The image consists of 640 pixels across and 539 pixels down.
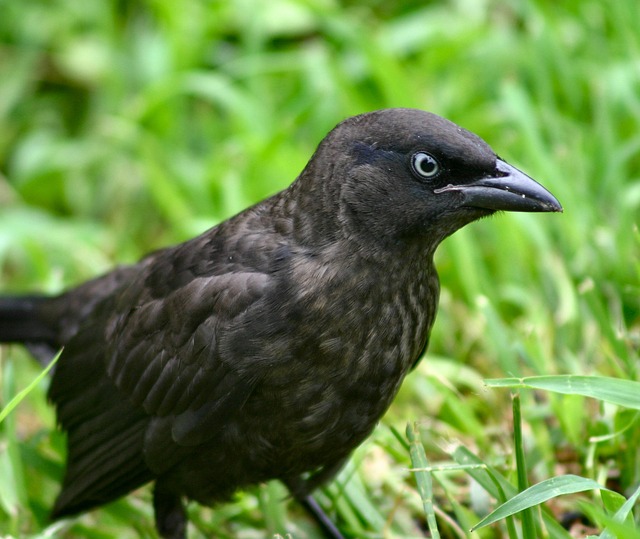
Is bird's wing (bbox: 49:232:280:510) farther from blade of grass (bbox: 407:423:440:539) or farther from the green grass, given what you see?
blade of grass (bbox: 407:423:440:539)

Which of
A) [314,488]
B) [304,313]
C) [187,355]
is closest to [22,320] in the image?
[187,355]

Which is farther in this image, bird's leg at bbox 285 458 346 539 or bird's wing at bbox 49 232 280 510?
bird's leg at bbox 285 458 346 539

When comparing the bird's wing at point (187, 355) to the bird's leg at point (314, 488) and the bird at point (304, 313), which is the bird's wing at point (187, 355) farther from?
the bird's leg at point (314, 488)

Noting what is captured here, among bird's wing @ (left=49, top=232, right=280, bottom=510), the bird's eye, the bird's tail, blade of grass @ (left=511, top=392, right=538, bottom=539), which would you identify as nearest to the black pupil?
the bird's eye

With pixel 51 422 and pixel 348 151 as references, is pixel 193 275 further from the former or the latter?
pixel 51 422

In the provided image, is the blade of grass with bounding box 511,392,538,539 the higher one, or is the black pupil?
the black pupil

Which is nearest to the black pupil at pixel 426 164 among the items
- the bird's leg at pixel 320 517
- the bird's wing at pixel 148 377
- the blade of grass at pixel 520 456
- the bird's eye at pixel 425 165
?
the bird's eye at pixel 425 165

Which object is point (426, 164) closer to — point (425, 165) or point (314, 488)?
point (425, 165)
